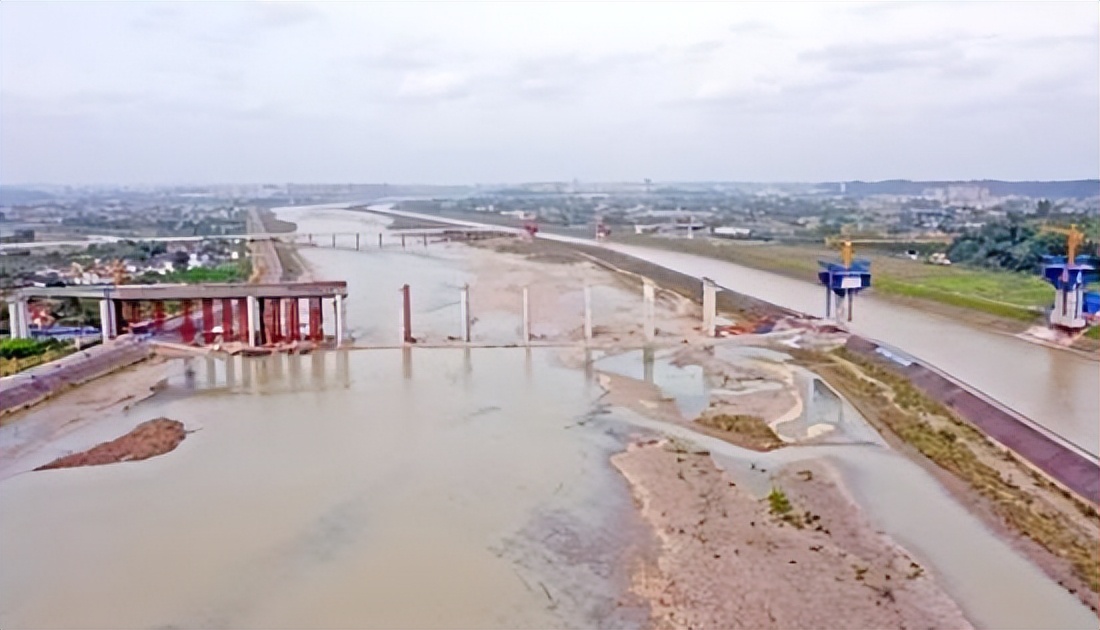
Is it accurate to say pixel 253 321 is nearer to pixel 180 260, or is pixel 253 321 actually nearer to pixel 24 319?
pixel 24 319

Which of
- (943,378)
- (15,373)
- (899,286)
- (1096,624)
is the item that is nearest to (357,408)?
(15,373)

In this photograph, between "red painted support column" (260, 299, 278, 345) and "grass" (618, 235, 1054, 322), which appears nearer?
"red painted support column" (260, 299, 278, 345)

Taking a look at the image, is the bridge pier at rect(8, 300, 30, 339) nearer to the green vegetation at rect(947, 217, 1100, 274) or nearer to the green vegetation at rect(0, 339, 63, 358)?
the green vegetation at rect(0, 339, 63, 358)

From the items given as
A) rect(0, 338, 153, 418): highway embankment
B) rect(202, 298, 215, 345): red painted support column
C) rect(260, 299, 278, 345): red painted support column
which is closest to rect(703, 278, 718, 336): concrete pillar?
rect(260, 299, 278, 345): red painted support column

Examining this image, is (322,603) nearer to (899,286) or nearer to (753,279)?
(899,286)

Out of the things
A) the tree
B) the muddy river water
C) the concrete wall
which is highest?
the tree

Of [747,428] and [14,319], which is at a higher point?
[14,319]

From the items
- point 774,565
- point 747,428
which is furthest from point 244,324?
point 774,565
